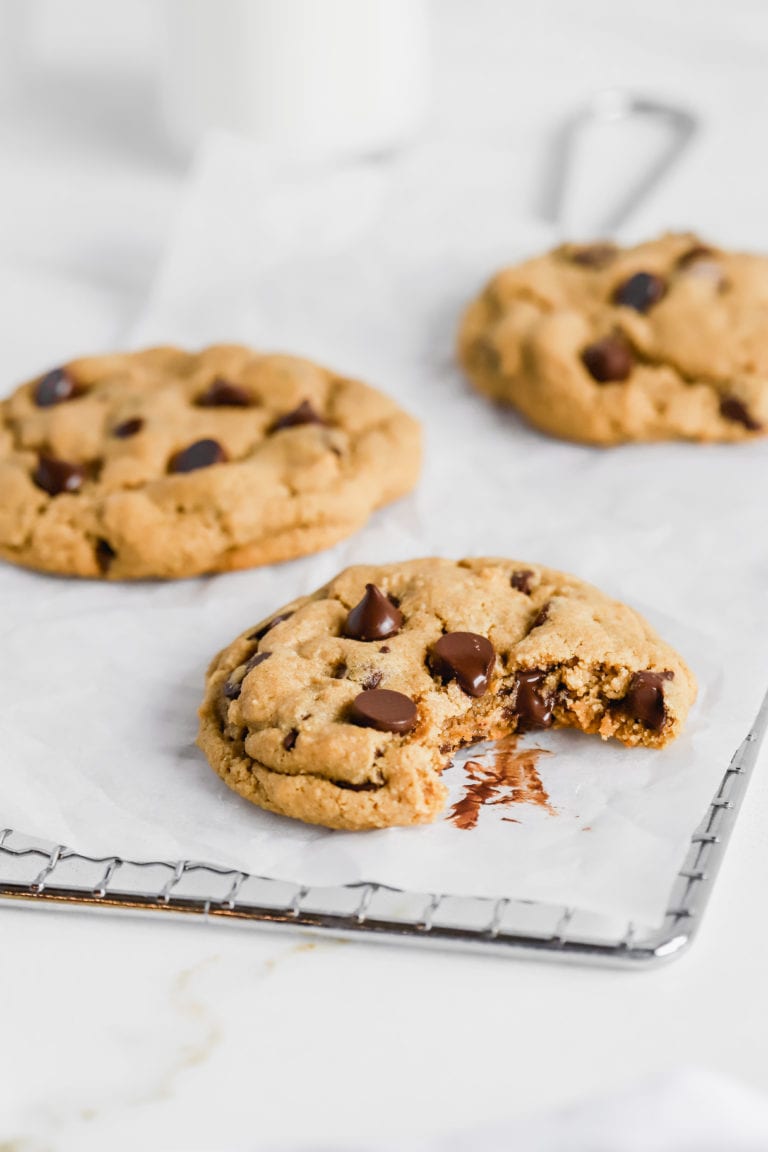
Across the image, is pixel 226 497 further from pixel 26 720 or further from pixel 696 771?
pixel 696 771

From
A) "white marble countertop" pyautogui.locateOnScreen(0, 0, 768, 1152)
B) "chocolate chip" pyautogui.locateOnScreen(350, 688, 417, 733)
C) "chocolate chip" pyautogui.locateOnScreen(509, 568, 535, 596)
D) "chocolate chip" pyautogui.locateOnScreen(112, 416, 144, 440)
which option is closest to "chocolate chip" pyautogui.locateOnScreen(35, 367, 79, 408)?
"chocolate chip" pyautogui.locateOnScreen(112, 416, 144, 440)

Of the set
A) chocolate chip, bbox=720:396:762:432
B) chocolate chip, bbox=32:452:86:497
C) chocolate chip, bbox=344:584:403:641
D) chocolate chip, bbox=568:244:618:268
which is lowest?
chocolate chip, bbox=344:584:403:641

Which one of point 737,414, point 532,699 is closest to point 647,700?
point 532,699

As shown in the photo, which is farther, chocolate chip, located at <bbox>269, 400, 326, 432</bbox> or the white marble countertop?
chocolate chip, located at <bbox>269, 400, 326, 432</bbox>

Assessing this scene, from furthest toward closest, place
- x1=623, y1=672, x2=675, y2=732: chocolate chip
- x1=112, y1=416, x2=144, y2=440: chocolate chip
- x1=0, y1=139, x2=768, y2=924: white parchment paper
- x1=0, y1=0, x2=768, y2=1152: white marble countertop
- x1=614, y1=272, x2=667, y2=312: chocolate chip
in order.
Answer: x1=614, y1=272, x2=667, y2=312: chocolate chip, x1=112, y1=416, x2=144, y2=440: chocolate chip, x1=623, y1=672, x2=675, y2=732: chocolate chip, x1=0, y1=139, x2=768, y2=924: white parchment paper, x1=0, y1=0, x2=768, y2=1152: white marble countertop

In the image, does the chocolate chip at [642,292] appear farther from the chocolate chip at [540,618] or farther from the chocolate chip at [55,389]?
the chocolate chip at [55,389]

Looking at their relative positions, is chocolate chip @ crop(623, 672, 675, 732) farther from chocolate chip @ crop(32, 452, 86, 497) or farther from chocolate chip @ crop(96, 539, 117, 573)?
chocolate chip @ crop(32, 452, 86, 497)

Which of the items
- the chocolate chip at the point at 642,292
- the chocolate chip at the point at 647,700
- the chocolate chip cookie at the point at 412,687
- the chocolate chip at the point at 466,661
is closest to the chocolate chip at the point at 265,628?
the chocolate chip cookie at the point at 412,687
